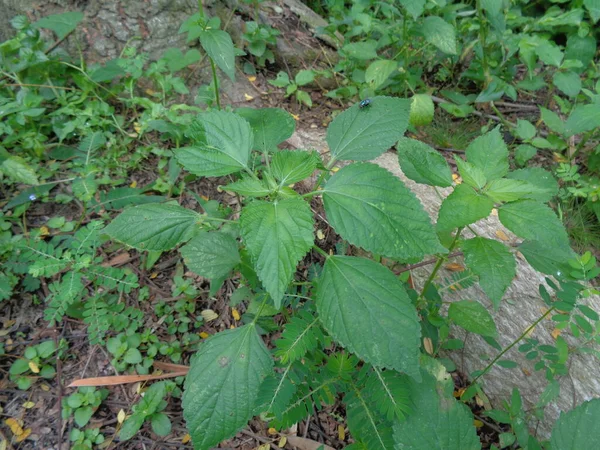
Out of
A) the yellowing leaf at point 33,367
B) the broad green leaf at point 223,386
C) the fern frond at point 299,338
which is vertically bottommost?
the yellowing leaf at point 33,367

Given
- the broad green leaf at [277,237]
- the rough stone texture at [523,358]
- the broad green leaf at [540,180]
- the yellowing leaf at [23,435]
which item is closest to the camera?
the broad green leaf at [277,237]

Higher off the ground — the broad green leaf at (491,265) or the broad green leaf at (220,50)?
the broad green leaf at (220,50)

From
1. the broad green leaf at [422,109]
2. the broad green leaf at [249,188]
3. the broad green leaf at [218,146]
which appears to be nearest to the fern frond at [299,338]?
the broad green leaf at [249,188]

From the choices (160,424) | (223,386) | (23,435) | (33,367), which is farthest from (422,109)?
(23,435)

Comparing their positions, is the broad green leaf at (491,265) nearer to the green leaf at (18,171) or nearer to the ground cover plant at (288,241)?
the ground cover plant at (288,241)

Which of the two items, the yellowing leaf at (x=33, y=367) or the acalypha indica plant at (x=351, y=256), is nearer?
the acalypha indica plant at (x=351, y=256)

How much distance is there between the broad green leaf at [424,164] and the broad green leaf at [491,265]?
266mm

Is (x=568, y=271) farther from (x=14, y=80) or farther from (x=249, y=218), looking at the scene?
(x=14, y=80)

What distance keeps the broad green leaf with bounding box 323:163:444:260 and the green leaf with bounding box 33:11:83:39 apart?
8.04ft

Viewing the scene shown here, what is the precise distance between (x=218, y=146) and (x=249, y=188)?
9.9 inches

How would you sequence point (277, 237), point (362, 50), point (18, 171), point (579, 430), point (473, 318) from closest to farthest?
point (277, 237)
point (579, 430)
point (473, 318)
point (18, 171)
point (362, 50)

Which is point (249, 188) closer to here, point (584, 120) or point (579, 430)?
point (579, 430)

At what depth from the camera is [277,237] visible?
4.31 feet

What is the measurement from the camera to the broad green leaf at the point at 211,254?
1.76 m
